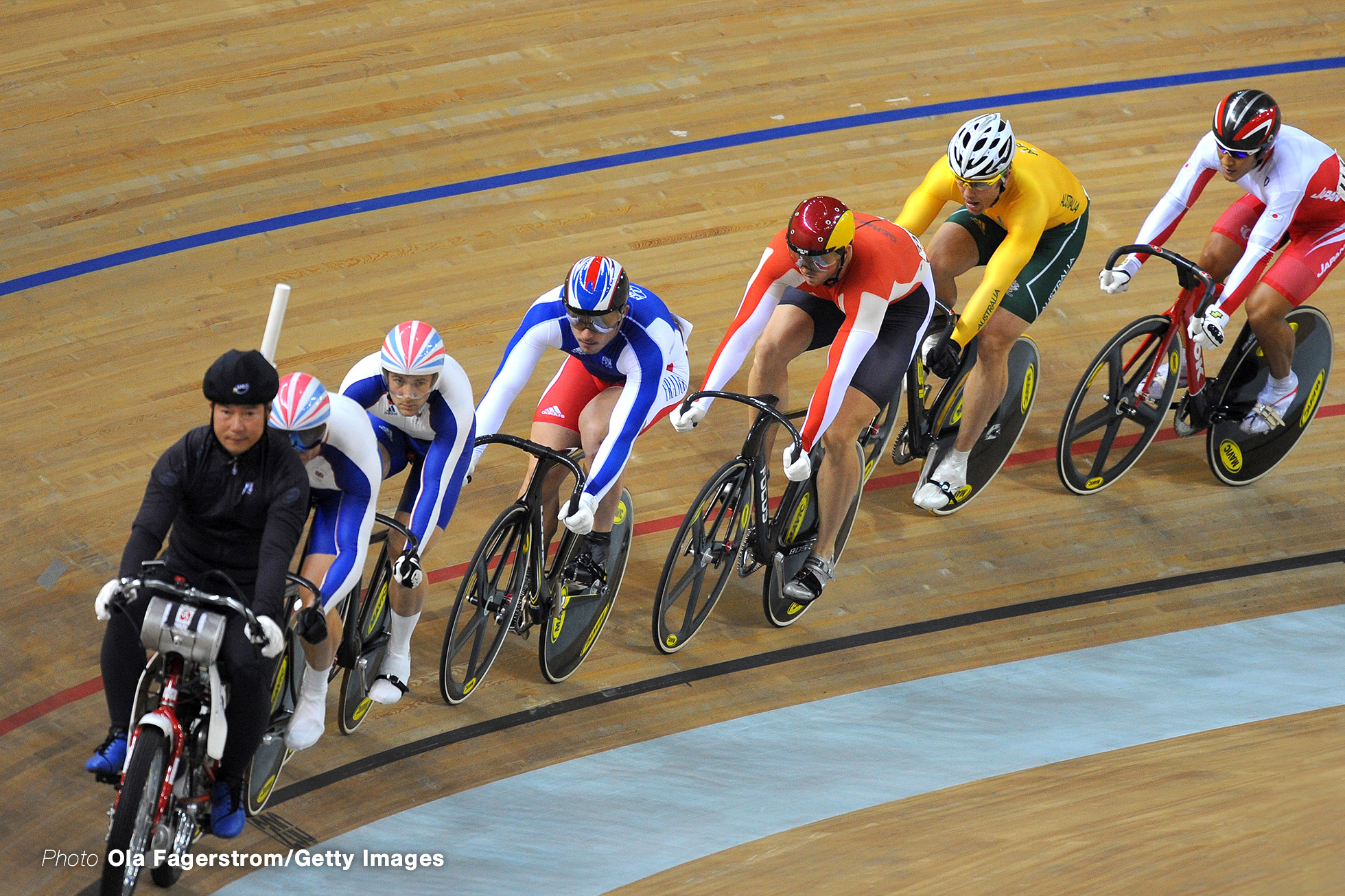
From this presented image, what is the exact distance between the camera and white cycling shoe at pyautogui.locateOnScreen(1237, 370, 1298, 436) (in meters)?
5.29

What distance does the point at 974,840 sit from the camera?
329 cm

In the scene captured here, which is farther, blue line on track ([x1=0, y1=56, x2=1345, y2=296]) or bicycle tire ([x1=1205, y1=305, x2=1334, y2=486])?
blue line on track ([x1=0, y1=56, x2=1345, y2=296])

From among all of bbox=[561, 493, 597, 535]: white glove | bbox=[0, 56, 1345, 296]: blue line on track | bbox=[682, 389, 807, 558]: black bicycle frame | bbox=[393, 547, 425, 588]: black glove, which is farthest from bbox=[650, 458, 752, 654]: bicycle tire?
bbox=[0, 56, 1345, 296]: blue line on track

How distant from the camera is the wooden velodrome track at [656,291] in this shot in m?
3.53

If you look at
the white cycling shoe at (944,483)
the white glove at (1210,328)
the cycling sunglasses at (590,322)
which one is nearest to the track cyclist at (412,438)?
the cycling sunglasses at (590,322)

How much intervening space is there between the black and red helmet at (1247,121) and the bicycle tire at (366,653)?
3215 millimetres

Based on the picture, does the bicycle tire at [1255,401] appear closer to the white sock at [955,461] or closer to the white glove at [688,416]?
the white sock at [955,461]

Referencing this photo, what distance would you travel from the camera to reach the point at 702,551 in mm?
4359

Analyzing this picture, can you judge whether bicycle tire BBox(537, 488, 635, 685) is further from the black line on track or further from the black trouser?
the black trouser

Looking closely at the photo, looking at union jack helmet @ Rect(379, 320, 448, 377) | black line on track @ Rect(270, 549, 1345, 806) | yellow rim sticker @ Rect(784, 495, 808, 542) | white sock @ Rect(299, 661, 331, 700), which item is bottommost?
black line on track @ Rect(270, 549, 1345, 806)

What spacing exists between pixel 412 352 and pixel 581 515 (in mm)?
680

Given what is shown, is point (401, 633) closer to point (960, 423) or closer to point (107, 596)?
point (107, 596)

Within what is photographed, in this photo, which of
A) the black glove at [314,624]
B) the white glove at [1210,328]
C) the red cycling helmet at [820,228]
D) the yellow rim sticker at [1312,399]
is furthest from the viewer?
the yellow rim sticker at [1312,399]

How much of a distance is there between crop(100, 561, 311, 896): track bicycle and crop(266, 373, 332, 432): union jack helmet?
1.40ft
